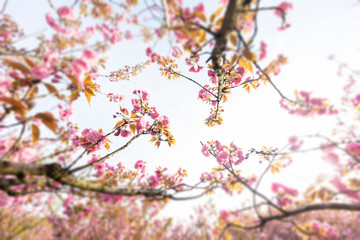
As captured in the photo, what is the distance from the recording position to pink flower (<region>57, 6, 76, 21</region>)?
1.55m

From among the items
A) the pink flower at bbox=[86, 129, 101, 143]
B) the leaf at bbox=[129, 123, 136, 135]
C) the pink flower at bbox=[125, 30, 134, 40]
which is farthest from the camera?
the leaf at bbox=[129, 123, 136, 135]

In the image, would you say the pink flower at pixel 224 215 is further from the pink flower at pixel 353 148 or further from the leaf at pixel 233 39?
the leaf at pixel 233 39

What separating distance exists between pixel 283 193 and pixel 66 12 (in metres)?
2.83

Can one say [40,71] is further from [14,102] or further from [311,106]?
[311,106]

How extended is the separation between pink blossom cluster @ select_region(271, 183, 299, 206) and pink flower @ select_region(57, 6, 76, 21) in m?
2.72

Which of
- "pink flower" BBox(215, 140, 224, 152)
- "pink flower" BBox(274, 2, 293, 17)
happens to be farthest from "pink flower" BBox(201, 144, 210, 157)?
"pink flower" BBox(274, 2, 293, 17)

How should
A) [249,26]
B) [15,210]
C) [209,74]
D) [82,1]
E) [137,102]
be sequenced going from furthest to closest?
1. [15,210]
2. [137,102]
3. [209,74]
4. [82,1]
5. [249,26]

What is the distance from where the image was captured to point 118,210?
5793 mm

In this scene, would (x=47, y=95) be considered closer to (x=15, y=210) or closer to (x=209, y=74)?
(x=209, y=74)

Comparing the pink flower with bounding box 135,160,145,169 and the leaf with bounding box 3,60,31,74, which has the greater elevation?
the pink flower with bounding box 135,160,145,169

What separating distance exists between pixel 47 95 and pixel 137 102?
1974mm

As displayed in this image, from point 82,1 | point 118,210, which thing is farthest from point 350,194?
point 118,210

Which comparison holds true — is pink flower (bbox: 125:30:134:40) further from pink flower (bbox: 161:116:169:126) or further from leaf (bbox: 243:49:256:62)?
leaf (bbox: 243:49:256:62)

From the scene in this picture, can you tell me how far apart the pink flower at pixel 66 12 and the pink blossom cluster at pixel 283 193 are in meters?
2.72
